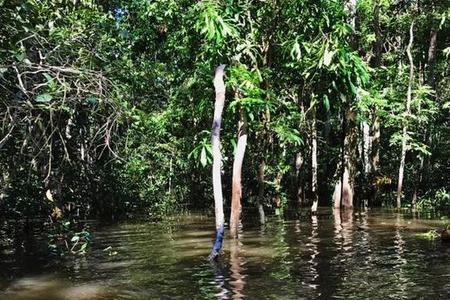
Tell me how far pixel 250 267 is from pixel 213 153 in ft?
6.88

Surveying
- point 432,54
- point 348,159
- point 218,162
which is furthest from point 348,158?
point 218,162

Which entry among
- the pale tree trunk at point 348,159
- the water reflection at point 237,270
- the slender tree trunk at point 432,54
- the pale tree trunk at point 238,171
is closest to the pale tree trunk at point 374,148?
the slender tree trunk at point 432,54

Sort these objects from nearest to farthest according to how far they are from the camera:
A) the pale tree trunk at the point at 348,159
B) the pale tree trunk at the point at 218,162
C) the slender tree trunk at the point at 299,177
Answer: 1. the pale tree trunk at the point at 218,162
2. the pale tree trunk at the point at 348,159
3. the slender tree trunk at the point at 299,177

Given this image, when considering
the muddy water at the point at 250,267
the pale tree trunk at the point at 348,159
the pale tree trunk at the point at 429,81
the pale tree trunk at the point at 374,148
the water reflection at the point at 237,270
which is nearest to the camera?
the water reflection at the point at 237,270

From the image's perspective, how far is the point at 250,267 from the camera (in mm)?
10258

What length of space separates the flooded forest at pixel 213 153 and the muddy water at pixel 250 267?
0.19ft

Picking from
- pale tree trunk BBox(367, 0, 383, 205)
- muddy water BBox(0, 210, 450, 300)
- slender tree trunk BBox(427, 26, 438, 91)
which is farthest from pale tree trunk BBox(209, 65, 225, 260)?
slender tree trunk BBox(427, 26, 438, 91)

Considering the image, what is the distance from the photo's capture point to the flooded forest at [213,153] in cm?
844

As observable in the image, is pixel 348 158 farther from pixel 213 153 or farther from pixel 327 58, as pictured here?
pixel 213 153

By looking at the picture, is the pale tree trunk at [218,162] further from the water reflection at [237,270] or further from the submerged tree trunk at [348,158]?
the submerged tree trunk at [348,158]

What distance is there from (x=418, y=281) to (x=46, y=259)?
721cm

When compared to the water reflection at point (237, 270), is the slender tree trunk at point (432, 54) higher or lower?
higher

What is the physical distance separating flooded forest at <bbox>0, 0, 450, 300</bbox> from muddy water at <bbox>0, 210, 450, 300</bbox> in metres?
0.06

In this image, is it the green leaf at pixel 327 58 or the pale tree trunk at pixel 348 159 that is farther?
the pale tree trunk at pixel 348 159
